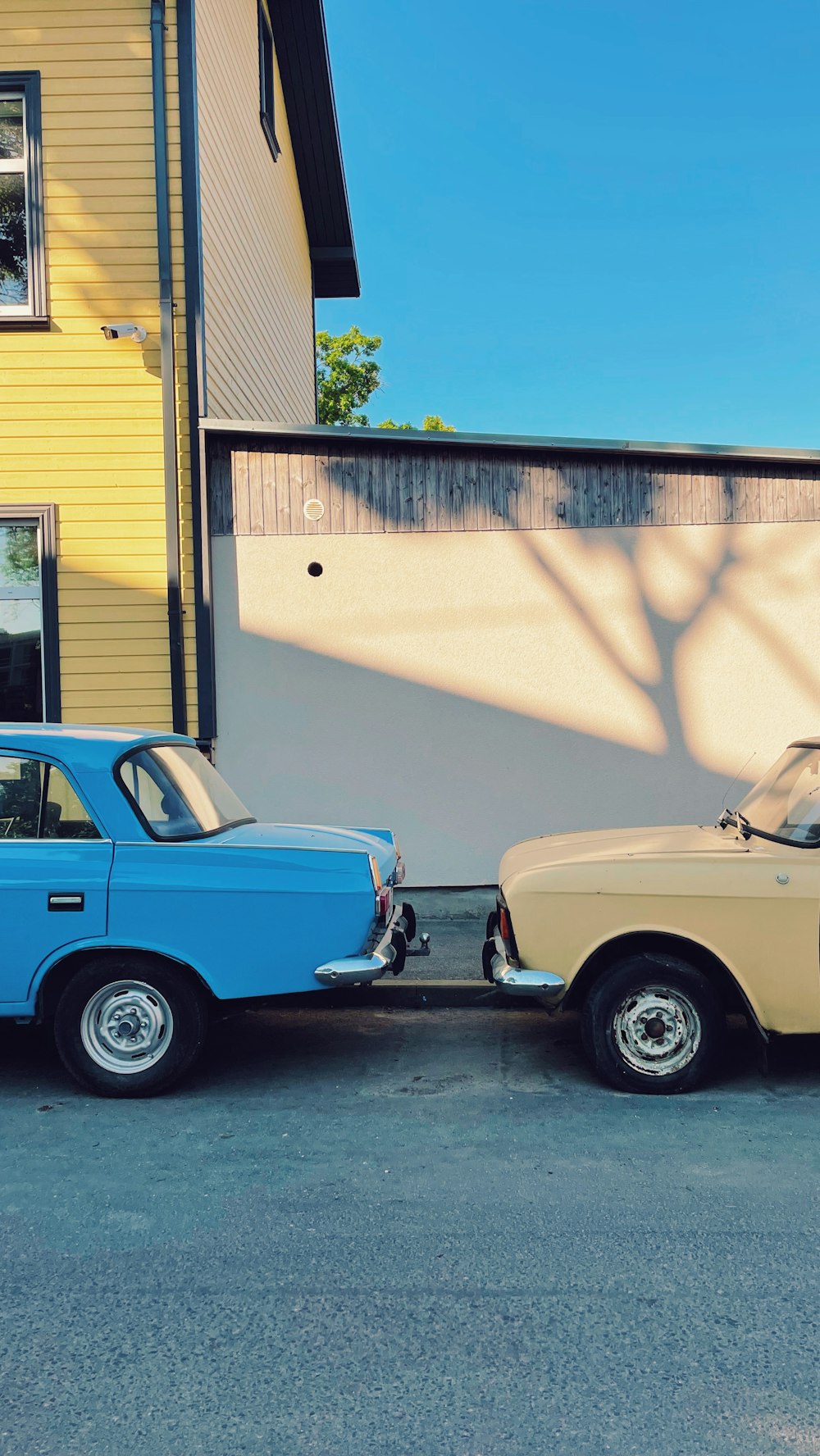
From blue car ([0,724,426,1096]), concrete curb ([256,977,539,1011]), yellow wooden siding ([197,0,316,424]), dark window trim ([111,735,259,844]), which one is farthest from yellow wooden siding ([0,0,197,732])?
blue car ([0,724,426,1096])

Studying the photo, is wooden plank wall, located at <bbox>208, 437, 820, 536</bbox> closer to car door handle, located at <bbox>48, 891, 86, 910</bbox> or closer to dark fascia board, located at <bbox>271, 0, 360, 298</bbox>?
car door handle, located at <bbox>48, 891, 86, 910</bbox>

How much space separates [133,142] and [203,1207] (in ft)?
29.2

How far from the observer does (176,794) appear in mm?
5574

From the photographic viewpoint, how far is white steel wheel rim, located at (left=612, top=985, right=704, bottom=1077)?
16.2ft

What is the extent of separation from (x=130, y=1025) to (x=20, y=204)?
313 inches

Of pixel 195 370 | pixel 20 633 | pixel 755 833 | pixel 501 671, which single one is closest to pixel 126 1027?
pixel 755 833

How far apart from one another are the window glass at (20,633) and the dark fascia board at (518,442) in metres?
2.06

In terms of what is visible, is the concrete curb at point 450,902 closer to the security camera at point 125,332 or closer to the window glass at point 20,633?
the window glass at point 20,633

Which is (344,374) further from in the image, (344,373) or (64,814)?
(64,814)

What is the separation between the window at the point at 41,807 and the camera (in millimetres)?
5156

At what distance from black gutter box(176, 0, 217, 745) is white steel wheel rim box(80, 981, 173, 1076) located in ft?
14.9

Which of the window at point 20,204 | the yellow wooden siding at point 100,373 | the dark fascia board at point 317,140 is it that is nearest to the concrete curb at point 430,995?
the yellow wooden siding at point 100,373

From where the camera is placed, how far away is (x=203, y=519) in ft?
30.6

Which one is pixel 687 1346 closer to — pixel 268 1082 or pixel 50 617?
pixel 268 1082
